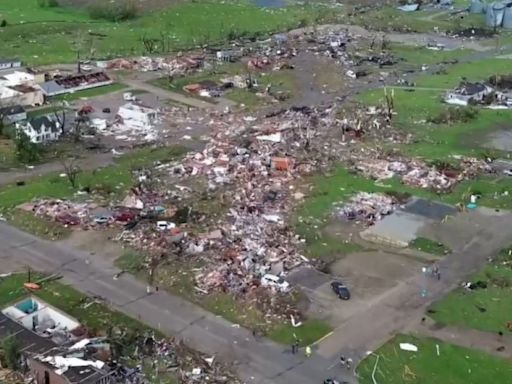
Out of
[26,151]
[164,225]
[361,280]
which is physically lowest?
[361,280]

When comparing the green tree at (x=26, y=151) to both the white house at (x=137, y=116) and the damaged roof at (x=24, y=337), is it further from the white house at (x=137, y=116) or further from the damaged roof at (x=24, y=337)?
the damaged roof at (x=24, y=337)

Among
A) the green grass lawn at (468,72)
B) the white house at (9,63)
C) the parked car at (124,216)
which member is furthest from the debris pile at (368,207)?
the white house at (9,63)

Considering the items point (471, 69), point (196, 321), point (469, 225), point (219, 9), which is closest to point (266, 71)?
point (471, 69)

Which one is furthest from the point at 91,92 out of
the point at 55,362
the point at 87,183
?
the point at 55,362

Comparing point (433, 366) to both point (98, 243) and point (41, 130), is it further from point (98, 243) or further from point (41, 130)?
point (41, 130)

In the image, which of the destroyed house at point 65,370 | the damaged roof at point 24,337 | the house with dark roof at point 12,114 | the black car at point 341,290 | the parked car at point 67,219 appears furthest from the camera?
the house with dark roof at point 12,114

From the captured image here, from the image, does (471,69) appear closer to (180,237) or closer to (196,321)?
(180,237)
